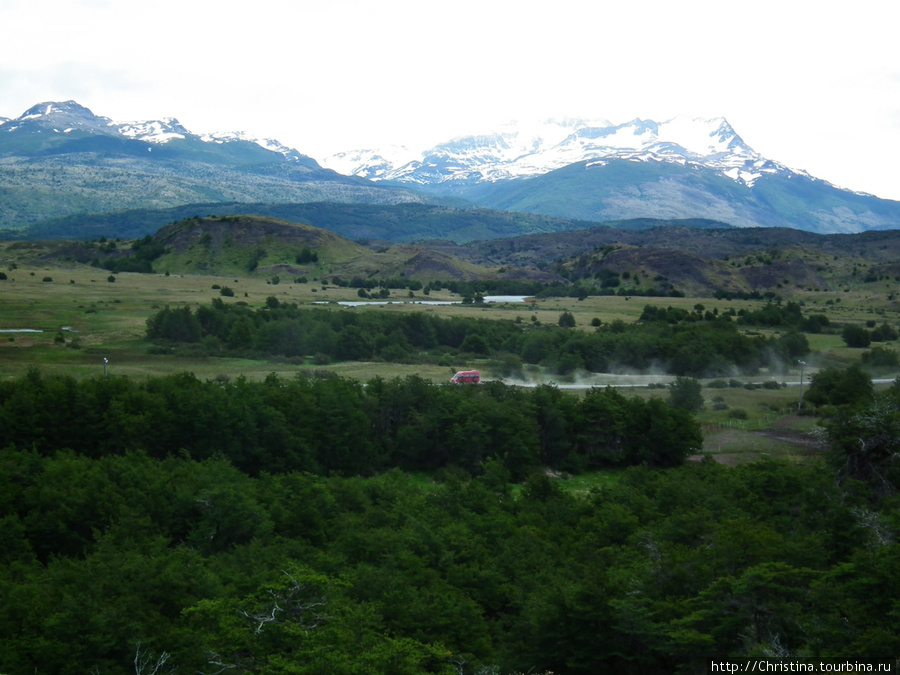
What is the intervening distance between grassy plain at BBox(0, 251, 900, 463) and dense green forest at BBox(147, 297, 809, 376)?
9.48 ft

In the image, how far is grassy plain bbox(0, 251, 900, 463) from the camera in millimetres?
53938

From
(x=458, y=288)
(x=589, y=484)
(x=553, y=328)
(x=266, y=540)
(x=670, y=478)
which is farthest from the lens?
(x=458, y=288)

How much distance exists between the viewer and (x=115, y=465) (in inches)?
1334

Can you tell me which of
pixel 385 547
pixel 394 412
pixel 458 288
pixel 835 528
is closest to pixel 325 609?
pixel 385 547

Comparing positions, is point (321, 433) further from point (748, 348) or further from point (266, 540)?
point (748, 348)

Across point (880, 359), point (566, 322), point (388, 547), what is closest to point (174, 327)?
point (566, 322)

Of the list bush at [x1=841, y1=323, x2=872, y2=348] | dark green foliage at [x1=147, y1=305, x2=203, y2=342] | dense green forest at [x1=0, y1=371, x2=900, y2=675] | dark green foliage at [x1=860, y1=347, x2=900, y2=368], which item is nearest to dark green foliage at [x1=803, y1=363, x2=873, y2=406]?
dense green forest at [x1=0, y1=371, x2=900, y2=675]

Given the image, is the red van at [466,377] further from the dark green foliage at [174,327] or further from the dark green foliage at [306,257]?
the dark green foliage at [306,257]

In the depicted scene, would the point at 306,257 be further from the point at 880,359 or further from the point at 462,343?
the point at 880,359

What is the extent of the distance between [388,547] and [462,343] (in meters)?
57.2

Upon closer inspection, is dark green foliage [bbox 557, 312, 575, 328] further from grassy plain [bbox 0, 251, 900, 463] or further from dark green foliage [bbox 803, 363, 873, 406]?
dark green foliage [bbox 803, 363, 873, 406]

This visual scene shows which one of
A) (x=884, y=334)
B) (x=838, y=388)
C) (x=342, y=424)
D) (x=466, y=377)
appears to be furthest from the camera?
(x=884, y=334)

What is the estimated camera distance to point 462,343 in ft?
274

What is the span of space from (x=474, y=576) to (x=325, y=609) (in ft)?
21.8
